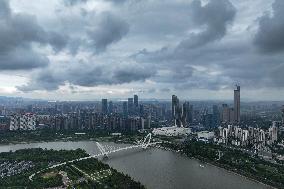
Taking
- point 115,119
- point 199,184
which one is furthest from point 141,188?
point 115,119

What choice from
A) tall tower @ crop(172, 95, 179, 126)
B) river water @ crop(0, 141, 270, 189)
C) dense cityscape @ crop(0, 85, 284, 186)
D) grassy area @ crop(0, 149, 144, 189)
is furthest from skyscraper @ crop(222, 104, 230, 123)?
grassy area @ crop(0, 149, 144, 189)

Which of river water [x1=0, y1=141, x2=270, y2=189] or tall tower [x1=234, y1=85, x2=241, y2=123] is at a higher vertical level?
tall tower [x1=234, y1=85, x2=241, y2=123]

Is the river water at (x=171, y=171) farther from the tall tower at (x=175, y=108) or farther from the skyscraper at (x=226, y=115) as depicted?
the skyscraper at (x=226, y=115)

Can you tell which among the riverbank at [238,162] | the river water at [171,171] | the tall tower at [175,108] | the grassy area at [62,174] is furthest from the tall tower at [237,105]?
the grassy area at [62,174]

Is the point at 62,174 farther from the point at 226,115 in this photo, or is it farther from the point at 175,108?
the point at 226,115

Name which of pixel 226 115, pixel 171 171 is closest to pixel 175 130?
pixel 226 115

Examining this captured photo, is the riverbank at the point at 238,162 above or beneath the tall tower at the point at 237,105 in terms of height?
beneath

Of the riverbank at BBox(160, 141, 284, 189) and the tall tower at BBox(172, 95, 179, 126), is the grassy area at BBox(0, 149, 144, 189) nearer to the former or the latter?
the riverbank at BBox(160, 141, 284, 189)

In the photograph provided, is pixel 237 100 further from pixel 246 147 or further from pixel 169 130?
pixel 246 147
